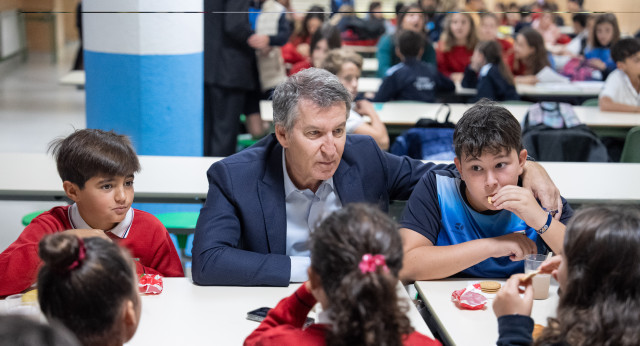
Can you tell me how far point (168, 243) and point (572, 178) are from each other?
184cm

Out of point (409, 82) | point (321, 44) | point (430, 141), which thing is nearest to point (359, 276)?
point (430, 141)

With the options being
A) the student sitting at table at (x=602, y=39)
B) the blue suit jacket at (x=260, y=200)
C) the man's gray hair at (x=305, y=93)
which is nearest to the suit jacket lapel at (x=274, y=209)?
the blue suit jacket at (x=260, y=200)

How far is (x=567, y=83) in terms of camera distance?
6.36 metres

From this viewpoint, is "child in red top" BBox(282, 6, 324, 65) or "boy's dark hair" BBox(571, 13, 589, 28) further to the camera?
"boy's dark hair" BBox(571, 13, 589, 28)

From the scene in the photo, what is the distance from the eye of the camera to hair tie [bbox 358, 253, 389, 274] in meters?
1.25

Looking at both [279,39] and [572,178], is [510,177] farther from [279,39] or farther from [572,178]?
[279,39]

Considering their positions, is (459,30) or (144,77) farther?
(459,30)

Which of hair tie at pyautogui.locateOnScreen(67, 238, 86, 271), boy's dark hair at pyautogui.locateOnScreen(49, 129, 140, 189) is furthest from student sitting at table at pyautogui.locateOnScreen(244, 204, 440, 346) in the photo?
boy's dark hair at pyautogui.locateOnScreen(49, 129, 140, 189)

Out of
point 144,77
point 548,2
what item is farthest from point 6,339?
point 548,2

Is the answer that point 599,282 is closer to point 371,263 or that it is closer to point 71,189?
point 371,263

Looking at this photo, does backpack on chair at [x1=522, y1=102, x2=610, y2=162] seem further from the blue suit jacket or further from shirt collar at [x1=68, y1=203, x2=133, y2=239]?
shirt collar at [x1=68, y1=203, x2=133, y2=239]

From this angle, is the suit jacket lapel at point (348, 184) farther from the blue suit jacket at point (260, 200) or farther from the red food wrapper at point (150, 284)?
the red food wrapper at point (150, 284)

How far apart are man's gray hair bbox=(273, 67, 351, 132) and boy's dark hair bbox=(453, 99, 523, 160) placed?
1.22 feet

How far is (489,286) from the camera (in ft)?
6.46
